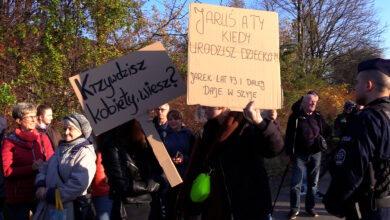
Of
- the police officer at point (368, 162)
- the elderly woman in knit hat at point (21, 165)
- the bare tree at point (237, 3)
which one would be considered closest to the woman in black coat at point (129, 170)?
the elderly woman in knit hat at point (21, 165)

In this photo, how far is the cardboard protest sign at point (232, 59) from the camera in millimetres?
2762

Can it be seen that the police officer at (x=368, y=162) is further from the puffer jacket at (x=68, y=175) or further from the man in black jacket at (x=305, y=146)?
the man in black jacket at (x=305, y=146)

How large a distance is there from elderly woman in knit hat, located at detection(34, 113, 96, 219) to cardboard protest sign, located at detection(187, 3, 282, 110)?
129cm

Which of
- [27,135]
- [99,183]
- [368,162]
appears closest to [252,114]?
[368,162]

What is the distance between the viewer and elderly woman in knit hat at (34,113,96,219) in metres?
3.35

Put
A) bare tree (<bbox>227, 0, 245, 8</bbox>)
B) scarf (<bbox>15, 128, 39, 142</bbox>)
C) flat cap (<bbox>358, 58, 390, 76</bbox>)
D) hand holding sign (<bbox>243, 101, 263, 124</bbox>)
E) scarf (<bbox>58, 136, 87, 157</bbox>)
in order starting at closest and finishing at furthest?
flat cap (<bbox>358, 58, 390, 76</bbox>), hand holding sign (<bbox>243, 101, 263, 124</bbox>), scarf (<bbox>58, 136, 87, 157</bbox>), scarf (<bbox>15, 128, 39, 142</bbox>), bare tree (<bbox>227, 0, 245, 8</bbox>)

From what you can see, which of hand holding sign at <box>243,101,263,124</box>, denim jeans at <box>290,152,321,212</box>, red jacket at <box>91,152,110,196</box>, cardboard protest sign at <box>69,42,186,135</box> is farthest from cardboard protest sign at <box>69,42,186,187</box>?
denim jeans at <box>290,152,321,212</box>

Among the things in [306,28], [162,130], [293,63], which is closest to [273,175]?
[162,130]

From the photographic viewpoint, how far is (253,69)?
2779 millimetres

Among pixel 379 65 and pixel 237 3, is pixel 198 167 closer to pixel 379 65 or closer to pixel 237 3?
pixel 379 65

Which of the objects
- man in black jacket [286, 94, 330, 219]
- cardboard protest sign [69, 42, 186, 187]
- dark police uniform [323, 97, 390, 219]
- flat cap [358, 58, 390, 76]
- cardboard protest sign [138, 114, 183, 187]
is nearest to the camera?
dark police uniform [323, 97, 390, 219]

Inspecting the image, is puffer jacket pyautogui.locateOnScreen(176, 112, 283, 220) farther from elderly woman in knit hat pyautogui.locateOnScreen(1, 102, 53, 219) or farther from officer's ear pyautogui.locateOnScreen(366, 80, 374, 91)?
elderly woman in knit hat pyautogui.locateOnScreen(1, 102, 53, 219)

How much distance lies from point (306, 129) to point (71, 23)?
5516mm

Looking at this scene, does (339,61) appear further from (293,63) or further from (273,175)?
(273,175)
